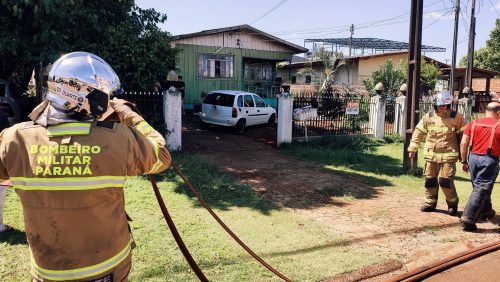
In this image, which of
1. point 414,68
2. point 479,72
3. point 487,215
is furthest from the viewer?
point 479,72

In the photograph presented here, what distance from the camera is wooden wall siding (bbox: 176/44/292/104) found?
711 inches

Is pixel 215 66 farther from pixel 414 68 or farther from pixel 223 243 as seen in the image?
pixel 223 243

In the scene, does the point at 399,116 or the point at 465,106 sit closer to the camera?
the point at 399,116

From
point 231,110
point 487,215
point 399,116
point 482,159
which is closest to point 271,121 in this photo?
point 231,110

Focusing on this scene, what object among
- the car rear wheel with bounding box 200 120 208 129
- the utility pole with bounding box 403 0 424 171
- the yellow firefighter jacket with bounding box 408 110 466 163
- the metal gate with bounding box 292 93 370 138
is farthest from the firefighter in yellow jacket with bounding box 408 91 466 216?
the car rear wheel with bounding box 200 120 208 129

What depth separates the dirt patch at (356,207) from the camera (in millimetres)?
5199

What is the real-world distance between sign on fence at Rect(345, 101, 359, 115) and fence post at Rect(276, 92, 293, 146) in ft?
8.16

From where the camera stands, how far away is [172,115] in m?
10.4

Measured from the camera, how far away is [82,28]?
10234 mm

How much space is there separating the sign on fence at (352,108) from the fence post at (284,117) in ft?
8.16

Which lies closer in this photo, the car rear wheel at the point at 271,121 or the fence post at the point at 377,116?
the fence post at the point at 377,116

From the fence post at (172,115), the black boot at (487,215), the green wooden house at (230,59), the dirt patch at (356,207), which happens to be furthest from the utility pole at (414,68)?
the green wooden house at (230,59)

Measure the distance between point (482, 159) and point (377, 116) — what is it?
884 centimetres

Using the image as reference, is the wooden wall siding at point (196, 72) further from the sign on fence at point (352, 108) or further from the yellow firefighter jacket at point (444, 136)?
the yellow firefighter jacket at point (444, 136)
